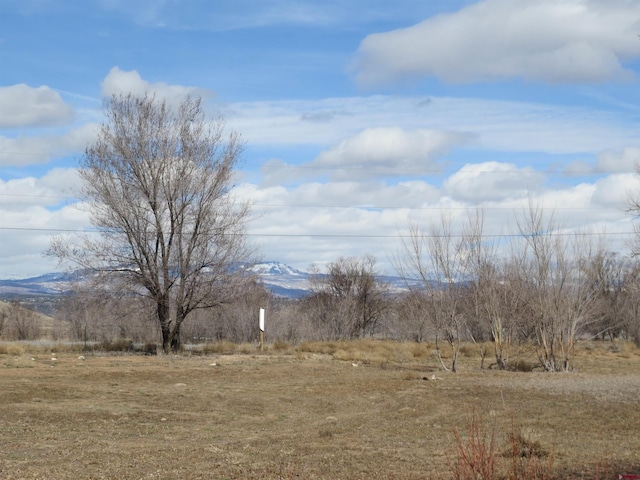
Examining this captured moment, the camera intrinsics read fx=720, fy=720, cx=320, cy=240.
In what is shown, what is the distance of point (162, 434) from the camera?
12.5 m

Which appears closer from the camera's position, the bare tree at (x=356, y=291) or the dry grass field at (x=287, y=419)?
the dry grass field at (x=287, y=419)

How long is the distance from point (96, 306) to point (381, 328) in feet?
94.7

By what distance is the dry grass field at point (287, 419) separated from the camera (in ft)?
31.1

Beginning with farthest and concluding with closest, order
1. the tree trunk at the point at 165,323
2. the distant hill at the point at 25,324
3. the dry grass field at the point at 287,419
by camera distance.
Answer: the distant hill at the point at 25,324 < the tree trunk at the point at 165,323 < the dry grass field at the point at 287,419

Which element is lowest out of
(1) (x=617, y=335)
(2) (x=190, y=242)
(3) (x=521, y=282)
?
(1) (x=617, y=335)

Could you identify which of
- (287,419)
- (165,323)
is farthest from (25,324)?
(287,419)

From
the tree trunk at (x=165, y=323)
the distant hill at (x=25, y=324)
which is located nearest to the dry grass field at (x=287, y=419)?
the tree trunk at (x=165, y=323)

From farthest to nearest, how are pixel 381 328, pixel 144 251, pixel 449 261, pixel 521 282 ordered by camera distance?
pixel 381 328
pixel 144 251
pixel 521 282
pixel 449 261

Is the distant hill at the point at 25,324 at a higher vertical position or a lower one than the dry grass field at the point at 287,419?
higher

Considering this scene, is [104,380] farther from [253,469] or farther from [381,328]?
[381,328]

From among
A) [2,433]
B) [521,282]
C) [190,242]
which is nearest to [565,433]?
[2,433]

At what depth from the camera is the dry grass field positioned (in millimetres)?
9477

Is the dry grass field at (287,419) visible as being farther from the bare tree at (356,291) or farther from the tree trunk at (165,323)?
the bare tree at (356,291)

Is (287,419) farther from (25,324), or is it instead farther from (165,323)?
(25,324)
